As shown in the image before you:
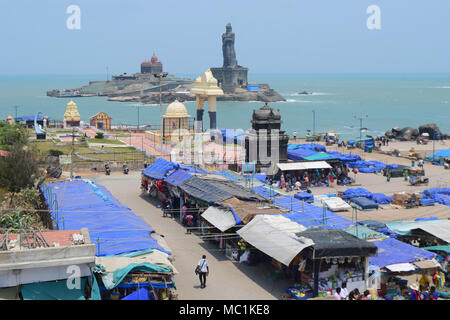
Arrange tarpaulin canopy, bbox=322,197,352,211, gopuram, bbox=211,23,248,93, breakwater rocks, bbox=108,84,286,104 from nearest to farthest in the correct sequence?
tarpaulin canopy, bbox=322,197,352,211 → gopuram, bbox=211,23,248,93 → breakwater rocks, bbox=108,84,286,104

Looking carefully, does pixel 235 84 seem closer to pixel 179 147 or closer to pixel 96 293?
pixel 179 147

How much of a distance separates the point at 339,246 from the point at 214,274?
160 inches

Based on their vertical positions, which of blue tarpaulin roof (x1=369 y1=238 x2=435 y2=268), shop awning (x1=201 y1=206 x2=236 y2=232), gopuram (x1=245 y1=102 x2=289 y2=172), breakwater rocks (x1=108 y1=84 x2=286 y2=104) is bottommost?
blue tarpaulin roof (x1=369 y1=238 x2=435 y2=268)

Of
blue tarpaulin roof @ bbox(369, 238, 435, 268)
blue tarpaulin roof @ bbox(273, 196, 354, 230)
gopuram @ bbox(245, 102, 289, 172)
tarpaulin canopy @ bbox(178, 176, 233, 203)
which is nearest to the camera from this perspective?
blue tarpaulin roof @ bbox(369, 238, 435, 268)

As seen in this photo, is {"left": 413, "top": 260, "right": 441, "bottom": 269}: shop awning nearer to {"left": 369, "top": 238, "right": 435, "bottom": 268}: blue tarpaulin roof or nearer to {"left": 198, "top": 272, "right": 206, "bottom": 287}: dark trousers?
{"left": 369, "top": 238, "right": 435, "bottom": 268}: blue tarpaulin roof

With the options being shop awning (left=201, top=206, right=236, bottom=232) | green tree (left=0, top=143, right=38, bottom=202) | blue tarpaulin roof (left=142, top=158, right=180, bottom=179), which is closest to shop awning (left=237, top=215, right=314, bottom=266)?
shop awning (left=201, top=206, right=236, bottom=232)

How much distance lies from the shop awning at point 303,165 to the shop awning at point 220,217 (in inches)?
466

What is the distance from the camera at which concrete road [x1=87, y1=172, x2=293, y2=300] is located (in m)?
15.4

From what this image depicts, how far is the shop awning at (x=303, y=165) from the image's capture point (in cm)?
3142

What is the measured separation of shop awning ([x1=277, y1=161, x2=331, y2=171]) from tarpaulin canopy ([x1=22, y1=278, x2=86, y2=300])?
19.5m

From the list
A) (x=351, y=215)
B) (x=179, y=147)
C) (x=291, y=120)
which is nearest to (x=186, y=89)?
(x=291, y=120)

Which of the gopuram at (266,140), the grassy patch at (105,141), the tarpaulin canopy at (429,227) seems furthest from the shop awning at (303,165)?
the grassy patch at (105,141)

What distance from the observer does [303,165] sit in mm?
31875

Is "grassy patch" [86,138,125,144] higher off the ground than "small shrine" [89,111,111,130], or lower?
lower
